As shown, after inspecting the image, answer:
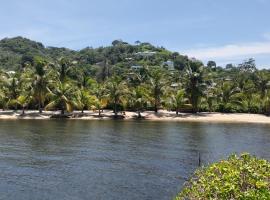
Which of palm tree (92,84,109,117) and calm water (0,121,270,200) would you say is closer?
calm water (0,121,270,200)

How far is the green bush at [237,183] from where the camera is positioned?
1591 centimetres

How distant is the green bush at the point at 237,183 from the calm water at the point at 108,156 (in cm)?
1161

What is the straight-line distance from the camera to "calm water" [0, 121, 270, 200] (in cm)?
3094

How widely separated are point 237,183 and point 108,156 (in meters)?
28.8

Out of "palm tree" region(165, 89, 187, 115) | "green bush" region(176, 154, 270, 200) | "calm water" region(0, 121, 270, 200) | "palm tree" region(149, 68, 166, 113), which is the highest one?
"palm tree" region(149, 68, 166, 113)

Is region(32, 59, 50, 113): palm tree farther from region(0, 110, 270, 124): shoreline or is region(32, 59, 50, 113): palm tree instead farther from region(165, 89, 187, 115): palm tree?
region(165, 89, 187, 115): palm tree

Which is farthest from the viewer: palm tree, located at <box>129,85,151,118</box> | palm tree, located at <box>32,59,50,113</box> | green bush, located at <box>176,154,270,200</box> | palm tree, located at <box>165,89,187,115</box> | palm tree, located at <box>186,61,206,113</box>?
palm tree, located at <box>186,61,206,113</box>

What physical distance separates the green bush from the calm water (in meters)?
11.6

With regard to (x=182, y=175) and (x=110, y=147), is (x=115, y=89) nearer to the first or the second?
(x=110, y=147)

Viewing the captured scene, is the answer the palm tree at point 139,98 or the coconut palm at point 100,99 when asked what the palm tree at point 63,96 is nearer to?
Result: the coconut palm at point 100,99

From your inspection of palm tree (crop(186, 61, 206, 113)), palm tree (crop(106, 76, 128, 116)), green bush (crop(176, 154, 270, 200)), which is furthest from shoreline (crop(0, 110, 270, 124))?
green bush (crop(176, 154, 270, 200))

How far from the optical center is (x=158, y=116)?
9188 cm

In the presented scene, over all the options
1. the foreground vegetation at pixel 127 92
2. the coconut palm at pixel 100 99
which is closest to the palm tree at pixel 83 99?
the foreground vegetation at pixel 127 92

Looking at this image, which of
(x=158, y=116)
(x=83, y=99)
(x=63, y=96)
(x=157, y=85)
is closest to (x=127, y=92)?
(x=157, y=85)
